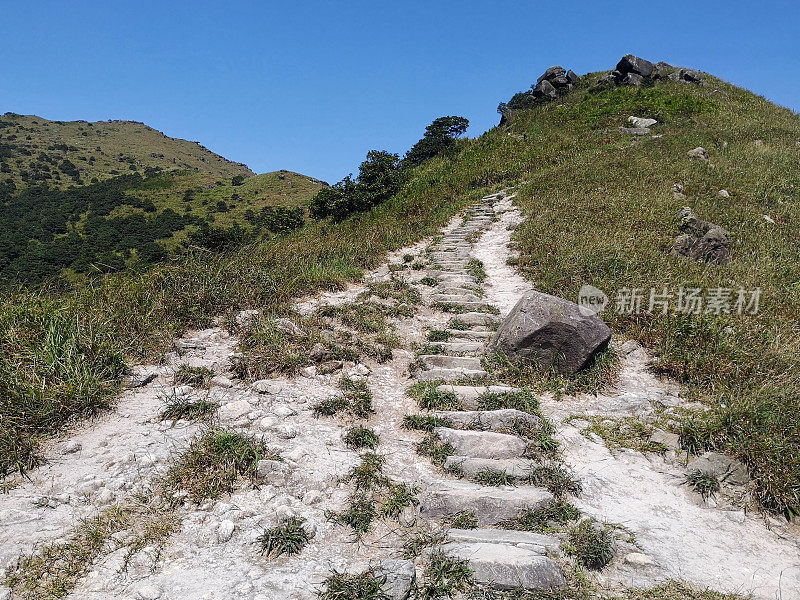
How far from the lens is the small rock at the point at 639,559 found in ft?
11.5

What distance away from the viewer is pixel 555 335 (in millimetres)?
6379

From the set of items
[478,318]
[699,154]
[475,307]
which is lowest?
[478,318]

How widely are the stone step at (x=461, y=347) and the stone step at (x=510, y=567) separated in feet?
12.8

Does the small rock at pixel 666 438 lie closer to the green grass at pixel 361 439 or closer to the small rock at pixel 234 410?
the green grass at pixel 361 439

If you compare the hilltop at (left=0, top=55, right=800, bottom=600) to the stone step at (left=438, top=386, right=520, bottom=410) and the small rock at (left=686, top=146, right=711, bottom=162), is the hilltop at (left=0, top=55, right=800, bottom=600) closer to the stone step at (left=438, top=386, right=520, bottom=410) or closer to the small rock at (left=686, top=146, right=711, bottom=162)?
the stone step at (left=438, top=386, right=520, bottom=410)

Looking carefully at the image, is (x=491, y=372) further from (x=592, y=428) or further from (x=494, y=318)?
(x=494, y=318)

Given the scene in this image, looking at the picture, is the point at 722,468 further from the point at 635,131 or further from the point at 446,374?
the point at 635,131

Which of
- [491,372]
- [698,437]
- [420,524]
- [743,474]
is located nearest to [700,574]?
[743,474]

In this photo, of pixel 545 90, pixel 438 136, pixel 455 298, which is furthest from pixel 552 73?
pixel 455 298

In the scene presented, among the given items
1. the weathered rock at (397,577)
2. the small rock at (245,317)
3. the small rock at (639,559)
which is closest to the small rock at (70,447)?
the small rock at (245,317)

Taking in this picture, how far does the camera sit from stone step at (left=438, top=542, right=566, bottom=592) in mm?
3086

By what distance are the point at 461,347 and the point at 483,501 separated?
3.51 meters

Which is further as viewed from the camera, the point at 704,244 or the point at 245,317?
the point at 704,244

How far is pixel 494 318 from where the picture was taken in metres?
8.38
